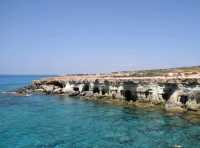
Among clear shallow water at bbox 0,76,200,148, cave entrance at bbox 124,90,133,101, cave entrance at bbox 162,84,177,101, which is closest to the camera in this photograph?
clear shallow water at bbox 0,76,200,148

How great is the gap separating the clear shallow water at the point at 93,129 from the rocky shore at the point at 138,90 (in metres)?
4.91

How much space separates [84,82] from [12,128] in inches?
1408

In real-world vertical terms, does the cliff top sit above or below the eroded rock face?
above

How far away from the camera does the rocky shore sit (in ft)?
140

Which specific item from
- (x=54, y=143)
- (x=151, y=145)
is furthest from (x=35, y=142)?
(x=151, y=145)

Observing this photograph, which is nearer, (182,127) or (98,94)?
(182,127)

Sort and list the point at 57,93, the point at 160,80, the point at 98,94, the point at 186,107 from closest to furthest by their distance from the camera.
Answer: the point at 186,107
the point at 160,80
the point at 98,94
the point at 57,93

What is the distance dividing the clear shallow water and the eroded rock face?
4.75m

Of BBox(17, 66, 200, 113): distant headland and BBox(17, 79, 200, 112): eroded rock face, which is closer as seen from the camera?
BBox(17, 79, 200, 112): eroded rock face

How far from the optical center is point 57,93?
231ft

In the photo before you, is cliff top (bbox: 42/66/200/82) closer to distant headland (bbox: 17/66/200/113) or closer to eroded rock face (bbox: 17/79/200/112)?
distant headland (bbox: 17/66/200/113)

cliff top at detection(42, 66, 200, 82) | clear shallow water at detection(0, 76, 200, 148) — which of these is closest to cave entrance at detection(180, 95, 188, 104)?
cliff top at detection(42, 66, 200, 82)

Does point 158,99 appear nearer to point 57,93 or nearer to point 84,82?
point 84,82

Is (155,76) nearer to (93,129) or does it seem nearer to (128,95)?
(128,95)
